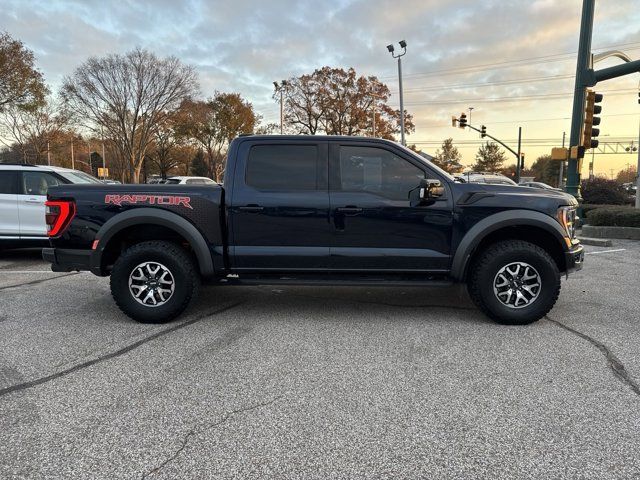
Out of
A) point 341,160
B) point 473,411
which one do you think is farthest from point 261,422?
point 341,160

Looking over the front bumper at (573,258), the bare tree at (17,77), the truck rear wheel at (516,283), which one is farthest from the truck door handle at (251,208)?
the bare tree at (17,77)

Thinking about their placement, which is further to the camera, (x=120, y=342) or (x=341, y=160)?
(x=341, y=160)

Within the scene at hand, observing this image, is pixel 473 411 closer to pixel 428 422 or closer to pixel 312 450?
pixel 428 422

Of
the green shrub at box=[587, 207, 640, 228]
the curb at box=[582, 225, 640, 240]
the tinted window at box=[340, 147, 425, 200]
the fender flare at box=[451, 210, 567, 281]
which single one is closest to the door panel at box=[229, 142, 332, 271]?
the tinted window at box=[340, 147, 425, 200]

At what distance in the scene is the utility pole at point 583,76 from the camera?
38.3 feet

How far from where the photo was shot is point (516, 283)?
15.0ft

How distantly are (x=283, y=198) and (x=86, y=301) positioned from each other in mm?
3021

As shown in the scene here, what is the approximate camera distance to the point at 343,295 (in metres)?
5.91

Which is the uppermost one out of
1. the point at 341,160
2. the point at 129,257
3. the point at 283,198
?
the point at 341,160

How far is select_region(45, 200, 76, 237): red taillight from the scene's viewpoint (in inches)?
180

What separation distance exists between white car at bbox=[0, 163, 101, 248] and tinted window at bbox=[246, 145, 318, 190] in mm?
5190

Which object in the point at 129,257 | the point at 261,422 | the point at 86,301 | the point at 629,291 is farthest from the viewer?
the point at 629,291

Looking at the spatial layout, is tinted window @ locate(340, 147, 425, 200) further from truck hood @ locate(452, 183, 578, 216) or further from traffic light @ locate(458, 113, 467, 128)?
traffic light @ locate(458, 113, 467, 128)

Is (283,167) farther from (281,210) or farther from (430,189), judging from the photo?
(430,189)
